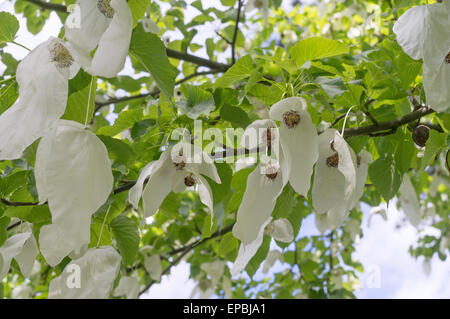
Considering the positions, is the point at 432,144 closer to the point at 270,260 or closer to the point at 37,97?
the point at 37,97

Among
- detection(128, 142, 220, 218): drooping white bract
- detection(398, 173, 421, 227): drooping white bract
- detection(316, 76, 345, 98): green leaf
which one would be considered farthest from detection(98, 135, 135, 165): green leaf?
detection(398, 173, 421, 227): drooping white bract

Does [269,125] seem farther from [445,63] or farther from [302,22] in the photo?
[302,22]

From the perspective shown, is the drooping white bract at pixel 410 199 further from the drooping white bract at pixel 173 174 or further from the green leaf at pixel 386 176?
the drooping white bract at pixel 173 174

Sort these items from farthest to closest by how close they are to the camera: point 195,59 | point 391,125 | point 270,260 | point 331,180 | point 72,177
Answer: point 270,260 → point 195,59 → point 391,125 → point 331,180 → point 72,177

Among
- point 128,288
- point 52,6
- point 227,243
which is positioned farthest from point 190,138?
point 52,6

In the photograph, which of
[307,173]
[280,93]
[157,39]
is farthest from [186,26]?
[307,173]

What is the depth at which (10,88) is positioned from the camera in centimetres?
72

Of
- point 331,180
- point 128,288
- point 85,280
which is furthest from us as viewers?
point 128,288

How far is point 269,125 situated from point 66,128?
0.29m

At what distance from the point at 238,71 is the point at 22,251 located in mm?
494

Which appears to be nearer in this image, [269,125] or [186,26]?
Answer: [269,125]

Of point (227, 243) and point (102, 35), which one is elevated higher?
point (102, 35)

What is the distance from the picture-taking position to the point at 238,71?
2.50 ft

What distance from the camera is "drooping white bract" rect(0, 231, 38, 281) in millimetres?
732
